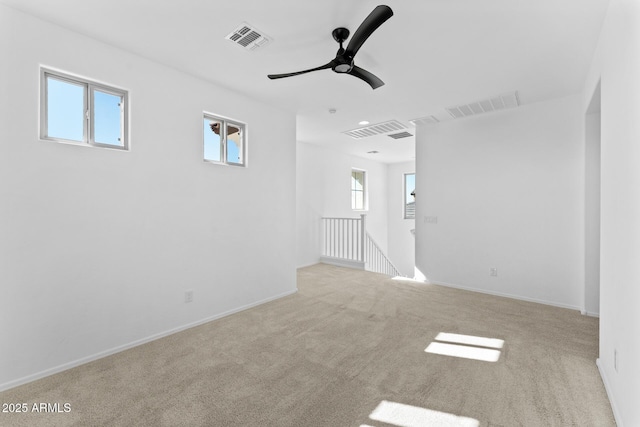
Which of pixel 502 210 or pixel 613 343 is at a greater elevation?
pixel 502 210

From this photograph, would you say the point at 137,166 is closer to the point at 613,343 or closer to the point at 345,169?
the point at 613,343

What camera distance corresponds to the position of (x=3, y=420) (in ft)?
5.82

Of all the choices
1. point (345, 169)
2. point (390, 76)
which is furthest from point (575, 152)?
point (345, 169)

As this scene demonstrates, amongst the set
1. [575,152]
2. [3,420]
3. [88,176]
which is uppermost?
[575,152]

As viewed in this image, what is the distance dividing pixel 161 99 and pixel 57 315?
2115mm

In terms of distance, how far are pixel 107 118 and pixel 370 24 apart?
241cm

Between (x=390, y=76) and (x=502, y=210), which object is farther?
(x=502, y=210)

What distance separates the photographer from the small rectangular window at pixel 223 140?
345cm

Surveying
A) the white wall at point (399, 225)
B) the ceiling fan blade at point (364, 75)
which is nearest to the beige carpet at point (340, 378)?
the ceiling fan blade at point (364, 75)

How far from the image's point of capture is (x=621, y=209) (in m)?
1.70

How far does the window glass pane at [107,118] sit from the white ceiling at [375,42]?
1.57 feet

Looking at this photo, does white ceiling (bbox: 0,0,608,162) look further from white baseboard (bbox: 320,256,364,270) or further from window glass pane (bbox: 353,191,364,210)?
window glass pane (bbox: 353,191,364,210)

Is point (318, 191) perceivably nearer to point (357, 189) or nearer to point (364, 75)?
point (357, 189)

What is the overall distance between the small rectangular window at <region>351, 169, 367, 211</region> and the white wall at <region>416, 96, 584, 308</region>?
3114mm
